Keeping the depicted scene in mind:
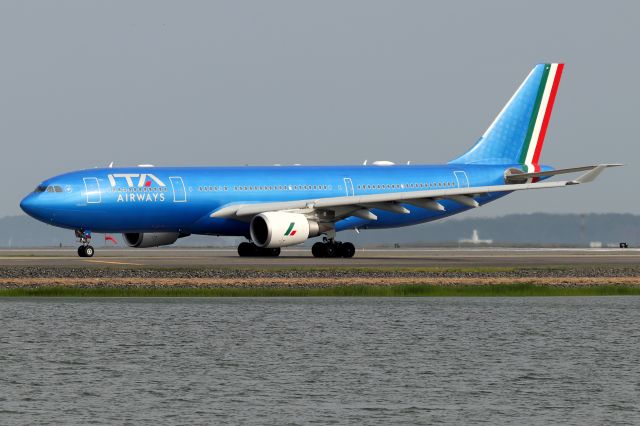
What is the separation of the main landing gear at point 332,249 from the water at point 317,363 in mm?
22824

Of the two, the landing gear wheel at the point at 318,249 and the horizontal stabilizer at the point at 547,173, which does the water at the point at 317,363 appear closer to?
the horizontal stabilizer at the point at 547,173

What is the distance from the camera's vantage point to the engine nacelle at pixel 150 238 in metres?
57.0

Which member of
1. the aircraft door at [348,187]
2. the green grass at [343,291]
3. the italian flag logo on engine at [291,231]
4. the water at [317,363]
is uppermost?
the aircraft door at [348,187]

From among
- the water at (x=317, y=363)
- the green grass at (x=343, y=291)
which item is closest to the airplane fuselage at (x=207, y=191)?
the green grass at (x=343, y=291)

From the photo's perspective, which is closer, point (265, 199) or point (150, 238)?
point (265, 199)

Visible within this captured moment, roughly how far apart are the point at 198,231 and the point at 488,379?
36946 mm

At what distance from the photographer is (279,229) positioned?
1993 inches

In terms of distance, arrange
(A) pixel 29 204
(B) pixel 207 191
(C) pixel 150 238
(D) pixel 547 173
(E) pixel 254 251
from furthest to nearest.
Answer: (D) pixel 547 173
(C) pixel 150 238
(E) pixel 254 251
(B) pixel 207 191
(A) pixel 29 204

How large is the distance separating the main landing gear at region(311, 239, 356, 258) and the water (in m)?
22.8

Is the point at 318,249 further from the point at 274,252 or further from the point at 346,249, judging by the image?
the point at 274,252

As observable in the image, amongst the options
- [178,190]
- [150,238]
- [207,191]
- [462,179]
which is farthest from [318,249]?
[462,179]

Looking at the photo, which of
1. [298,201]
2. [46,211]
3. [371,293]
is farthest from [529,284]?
[46,211]

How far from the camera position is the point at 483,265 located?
47344mm

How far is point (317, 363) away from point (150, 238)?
37.2 m
